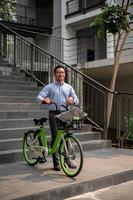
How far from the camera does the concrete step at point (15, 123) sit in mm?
8671

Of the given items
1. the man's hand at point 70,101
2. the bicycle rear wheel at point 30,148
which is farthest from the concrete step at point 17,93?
the man's hand at point 70,101

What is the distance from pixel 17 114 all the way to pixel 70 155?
10.7 ft

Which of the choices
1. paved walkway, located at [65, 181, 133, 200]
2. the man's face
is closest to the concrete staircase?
the man's face

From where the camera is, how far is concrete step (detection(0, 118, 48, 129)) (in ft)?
28.4

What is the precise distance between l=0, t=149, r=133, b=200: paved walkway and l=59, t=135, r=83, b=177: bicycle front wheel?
0.41ft

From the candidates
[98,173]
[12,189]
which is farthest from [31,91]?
[12,189]

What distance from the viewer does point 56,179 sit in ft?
20.1

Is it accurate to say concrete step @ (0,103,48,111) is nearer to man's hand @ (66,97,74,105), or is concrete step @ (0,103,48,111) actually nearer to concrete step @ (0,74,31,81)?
concrete step @ (0,74,31,81)

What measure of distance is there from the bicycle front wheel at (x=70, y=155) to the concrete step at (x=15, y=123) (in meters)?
2.59

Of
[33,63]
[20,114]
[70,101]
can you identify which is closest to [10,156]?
[70,101]

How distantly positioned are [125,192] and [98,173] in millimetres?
634

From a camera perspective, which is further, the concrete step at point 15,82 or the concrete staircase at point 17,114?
the concrete step at point 15,82

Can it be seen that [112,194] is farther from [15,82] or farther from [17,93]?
[15,82]

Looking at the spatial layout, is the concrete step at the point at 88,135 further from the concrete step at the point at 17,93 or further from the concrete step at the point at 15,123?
the concrete step at the point at 17,93
